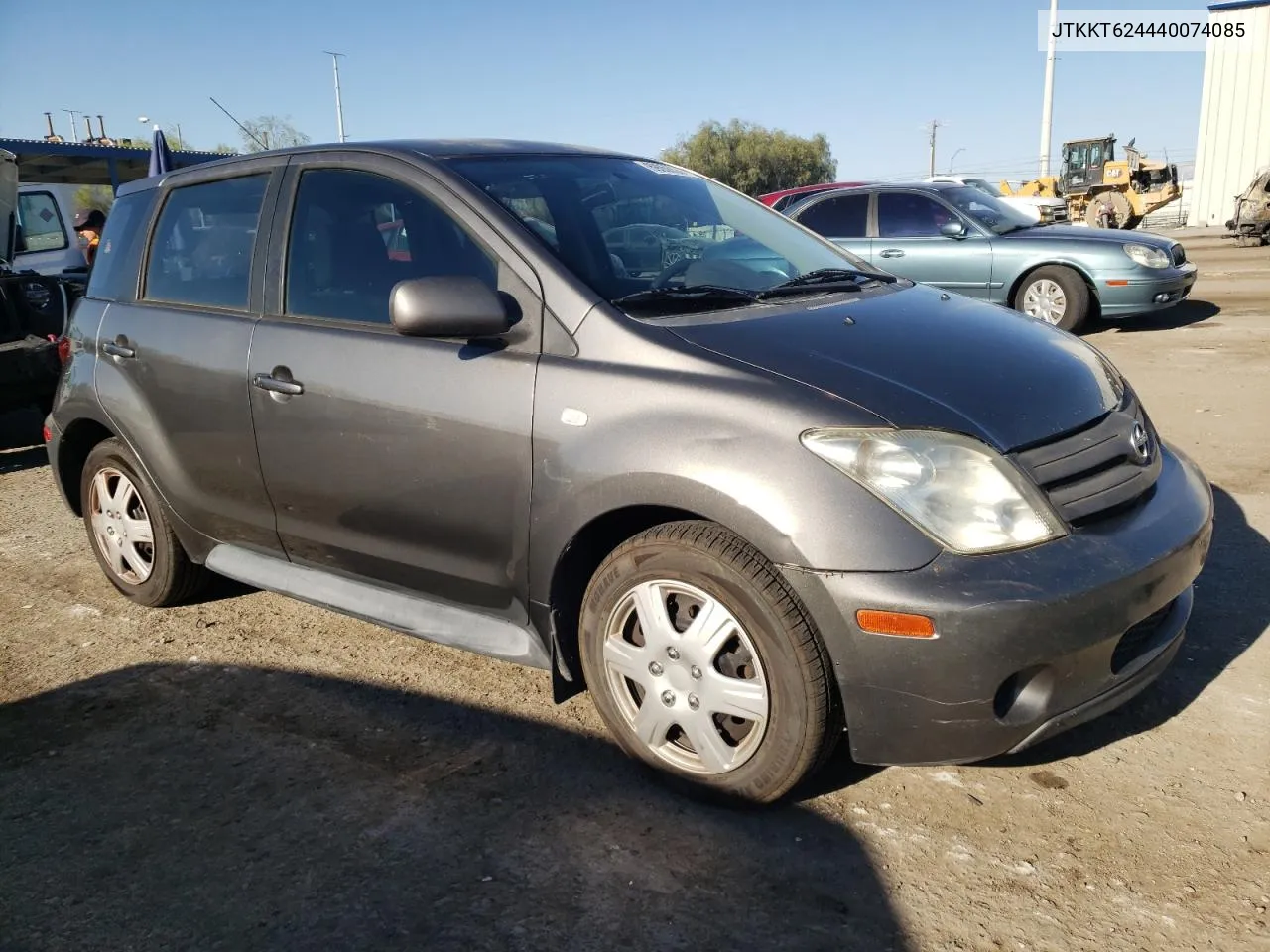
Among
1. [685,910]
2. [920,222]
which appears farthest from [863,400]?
[920,222]

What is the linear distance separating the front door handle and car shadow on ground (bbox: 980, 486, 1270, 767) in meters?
3.45

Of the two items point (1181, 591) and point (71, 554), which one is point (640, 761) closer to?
point (1181, 591)

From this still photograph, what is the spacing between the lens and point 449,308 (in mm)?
2820

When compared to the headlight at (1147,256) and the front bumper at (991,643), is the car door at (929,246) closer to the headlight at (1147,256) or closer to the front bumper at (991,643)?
the headlight at (1147,256)

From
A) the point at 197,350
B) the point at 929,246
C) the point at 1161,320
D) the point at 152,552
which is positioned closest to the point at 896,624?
the point at 197,350

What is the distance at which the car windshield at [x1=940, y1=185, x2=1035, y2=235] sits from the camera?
34.3 ft

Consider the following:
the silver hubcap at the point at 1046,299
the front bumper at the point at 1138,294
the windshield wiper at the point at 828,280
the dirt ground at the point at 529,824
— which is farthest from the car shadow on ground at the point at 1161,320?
the windshield wiper at the point at 828,280

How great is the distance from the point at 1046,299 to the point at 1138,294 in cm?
83

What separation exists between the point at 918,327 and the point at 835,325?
273 millimetres

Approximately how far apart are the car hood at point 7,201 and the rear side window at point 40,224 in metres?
2.64

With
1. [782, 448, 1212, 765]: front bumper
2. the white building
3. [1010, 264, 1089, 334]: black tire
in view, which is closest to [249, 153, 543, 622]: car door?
[782, 448, 1212, 765]: front bumper

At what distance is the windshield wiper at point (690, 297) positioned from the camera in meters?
2.95

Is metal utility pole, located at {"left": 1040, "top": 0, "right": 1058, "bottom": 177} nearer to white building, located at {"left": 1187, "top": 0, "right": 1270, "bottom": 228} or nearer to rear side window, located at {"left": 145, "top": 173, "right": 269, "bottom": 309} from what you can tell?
white building, located at {"left": 1187, "top": 0, "right": 1270, "bottom": 228}

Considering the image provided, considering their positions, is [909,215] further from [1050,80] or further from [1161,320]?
[1050,80]
